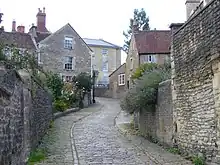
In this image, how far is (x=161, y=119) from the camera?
15.0 m

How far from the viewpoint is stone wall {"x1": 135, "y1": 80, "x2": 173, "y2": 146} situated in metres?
13.7

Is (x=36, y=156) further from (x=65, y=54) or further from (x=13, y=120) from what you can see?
(x=65, y=54)

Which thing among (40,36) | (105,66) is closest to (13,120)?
(40,36)

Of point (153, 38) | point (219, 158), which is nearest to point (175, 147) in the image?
point (219, 158)

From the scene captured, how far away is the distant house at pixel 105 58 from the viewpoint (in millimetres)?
60344

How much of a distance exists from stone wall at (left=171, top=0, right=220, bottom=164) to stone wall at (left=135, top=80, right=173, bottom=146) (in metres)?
0.73

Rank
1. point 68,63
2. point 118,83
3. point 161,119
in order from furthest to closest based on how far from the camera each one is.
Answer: point 118,83, point 68,63, point 161,119

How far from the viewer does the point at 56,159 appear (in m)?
11.0

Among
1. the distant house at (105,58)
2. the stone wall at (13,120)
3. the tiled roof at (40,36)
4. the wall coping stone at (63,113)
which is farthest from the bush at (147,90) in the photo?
the distant house at (105,58)

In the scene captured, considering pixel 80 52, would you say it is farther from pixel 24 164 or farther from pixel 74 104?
pixel 24 164

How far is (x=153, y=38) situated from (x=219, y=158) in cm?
3542

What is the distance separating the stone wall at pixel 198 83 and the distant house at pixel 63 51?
99.5 feet

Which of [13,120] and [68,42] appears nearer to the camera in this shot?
[13,120]

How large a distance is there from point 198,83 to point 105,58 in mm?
51256
